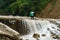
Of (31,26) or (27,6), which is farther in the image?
(27,6)

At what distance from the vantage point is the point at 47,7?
26875mm

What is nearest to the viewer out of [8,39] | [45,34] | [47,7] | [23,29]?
[8,39]

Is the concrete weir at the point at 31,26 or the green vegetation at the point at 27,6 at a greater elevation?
the green vegetation at the point at 27,6

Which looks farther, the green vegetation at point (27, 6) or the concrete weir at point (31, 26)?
the green vegetation at point (27, 6)

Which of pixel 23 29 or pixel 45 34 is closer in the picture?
pixel 45 34

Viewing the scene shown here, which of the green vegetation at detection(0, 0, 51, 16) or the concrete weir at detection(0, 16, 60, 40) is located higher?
the green vegetation at detection(0, 0, 51, 16)

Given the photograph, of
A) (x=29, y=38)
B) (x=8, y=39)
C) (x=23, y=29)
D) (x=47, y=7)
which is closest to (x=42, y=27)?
(x=23, y=29)

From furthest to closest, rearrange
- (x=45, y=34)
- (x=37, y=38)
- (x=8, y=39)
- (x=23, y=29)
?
(x=23, y=29) → (x=45, y=34) → (x=37, y=38) → (x=8, y=39)

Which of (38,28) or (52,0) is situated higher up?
(52,0)

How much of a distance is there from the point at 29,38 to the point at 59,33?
9.08ft

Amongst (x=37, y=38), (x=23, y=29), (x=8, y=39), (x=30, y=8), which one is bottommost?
(x=8, y=39)

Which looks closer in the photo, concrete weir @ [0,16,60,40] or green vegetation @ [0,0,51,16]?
concrete weir @ [0,16,60,40]

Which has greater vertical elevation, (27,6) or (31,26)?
(27,6)

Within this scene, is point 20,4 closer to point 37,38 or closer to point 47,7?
point 47,7
